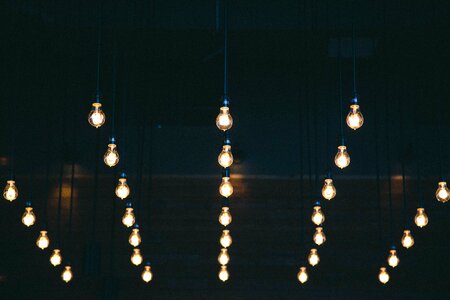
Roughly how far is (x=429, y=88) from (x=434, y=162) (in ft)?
4.32

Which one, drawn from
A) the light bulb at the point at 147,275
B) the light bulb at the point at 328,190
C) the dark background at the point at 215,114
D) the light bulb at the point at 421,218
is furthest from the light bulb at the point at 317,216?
the light bulb at the point at 147,275

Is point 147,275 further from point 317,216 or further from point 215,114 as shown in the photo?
point 317,216

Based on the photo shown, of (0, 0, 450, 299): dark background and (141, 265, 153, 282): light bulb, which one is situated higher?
(0, 0, 450, 299): dark background

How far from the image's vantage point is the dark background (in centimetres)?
789

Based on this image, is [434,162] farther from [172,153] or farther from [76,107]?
[76,107]

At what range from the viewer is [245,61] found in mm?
9031

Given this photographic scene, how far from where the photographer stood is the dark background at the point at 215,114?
7887 millimetres

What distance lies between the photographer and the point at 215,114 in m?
9.07

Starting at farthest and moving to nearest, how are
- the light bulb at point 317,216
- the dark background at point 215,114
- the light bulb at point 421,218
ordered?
the dark background at point 215,114
the light bulb at point 317,216
the light bulb at point 421,218

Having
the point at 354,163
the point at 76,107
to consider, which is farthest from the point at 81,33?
the point at 354,163

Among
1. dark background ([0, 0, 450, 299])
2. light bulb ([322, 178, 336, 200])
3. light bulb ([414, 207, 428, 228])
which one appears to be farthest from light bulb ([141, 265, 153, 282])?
light bulb ([414, 207, 428, 228])

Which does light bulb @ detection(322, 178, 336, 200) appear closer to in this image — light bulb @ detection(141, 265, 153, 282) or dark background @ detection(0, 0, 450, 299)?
dark background @ detection(0, 0, 450, 299)

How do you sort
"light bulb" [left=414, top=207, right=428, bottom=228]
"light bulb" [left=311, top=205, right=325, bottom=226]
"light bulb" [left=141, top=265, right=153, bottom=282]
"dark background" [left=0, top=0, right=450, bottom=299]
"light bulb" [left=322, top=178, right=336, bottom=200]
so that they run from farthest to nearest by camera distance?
1. "light bulb" [left=141, top=265, right=153, bottom=282]
2. "dark background" [left=0, top=0, right=450, bottom=299]
3. "light bulb" [left=311, top=205, right=325, bottom=226]
4. "light bulb" [left=414, top=207, right=428, bottom=228]
5. "light bulb" [left=322, top=178, right=336, bottom=200]

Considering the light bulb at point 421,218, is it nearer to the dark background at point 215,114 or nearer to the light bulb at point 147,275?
the dark background at point 215,114
